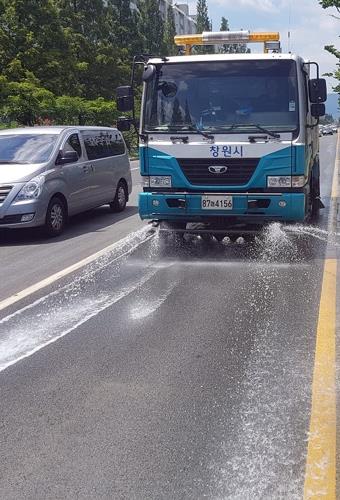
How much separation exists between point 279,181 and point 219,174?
0.77 meters

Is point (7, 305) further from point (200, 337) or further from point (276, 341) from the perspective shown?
point (276, 341)

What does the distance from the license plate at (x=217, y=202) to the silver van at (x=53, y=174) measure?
2832 millimetres

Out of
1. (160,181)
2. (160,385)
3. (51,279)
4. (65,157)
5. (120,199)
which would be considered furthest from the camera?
(120,199)

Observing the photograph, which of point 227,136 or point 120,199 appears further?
point 120,199

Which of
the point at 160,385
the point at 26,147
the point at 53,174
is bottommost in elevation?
the point at 160,385

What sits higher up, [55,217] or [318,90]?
[318,90]

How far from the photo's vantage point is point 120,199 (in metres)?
13.8

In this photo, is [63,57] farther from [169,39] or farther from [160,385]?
[160,385]

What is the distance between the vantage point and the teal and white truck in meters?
8.45

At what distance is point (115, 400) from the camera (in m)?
4.27

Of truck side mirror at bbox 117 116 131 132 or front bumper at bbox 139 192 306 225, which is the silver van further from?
front bumper at bbox 139 192 306 225

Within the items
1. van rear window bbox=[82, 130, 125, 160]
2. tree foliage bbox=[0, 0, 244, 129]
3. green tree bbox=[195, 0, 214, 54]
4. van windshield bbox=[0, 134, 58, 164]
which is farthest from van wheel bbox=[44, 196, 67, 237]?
green tree bbox=[195, 0, 214, 54]

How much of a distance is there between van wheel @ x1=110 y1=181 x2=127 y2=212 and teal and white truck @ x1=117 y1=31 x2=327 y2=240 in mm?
4705

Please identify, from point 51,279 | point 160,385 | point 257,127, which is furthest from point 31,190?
point 160,385
